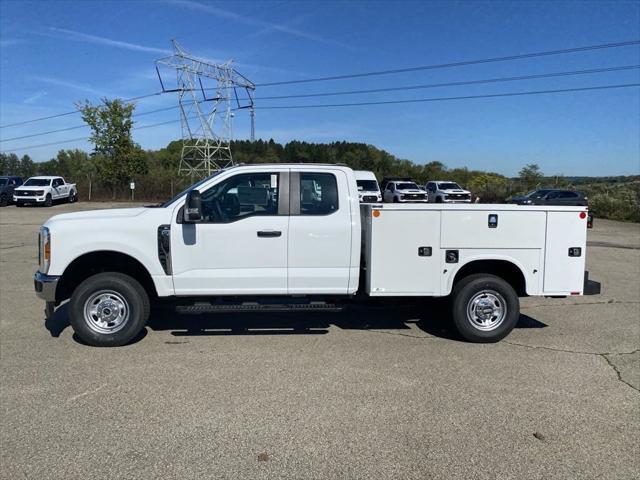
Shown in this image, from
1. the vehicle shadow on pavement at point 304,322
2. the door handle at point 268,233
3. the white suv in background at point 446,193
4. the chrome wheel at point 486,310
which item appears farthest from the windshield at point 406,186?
the door handle at point 268,233

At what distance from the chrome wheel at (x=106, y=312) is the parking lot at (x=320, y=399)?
28 centimetres

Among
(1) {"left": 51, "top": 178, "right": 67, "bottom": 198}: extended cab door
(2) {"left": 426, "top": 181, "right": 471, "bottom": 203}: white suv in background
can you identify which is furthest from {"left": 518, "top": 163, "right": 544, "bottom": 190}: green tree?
(1) {"left": 51, "top": 178, "right": 67, "bottom": 198}: extended cab door

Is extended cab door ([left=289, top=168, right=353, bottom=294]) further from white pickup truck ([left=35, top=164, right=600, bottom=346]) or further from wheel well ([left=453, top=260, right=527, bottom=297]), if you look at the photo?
wheel well ([left=453, top=260, right=527, bottom=297])

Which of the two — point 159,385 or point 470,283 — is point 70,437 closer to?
point 159,385

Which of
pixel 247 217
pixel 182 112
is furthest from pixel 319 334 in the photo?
pixel 182 112

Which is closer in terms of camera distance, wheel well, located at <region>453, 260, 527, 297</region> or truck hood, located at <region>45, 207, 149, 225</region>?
truck hood, located at <region>45, 207, 149, 225</region>

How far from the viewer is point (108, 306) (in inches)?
234

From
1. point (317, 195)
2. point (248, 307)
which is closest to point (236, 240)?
point (248, 307)

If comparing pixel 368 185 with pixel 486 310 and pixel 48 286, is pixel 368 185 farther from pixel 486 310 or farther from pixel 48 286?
pixel 48 286

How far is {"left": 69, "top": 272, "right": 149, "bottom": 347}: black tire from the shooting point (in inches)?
231

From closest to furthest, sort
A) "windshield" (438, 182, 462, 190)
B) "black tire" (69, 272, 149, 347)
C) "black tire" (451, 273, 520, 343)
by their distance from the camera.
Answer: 1. "black tire" (69, 272, 149, 347)
2. "black tire" (451, 273, 520, 343)
3. "windshield" (438, 182, 462, 190)

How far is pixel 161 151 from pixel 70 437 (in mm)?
106272

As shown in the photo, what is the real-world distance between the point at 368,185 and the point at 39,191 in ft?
72.2

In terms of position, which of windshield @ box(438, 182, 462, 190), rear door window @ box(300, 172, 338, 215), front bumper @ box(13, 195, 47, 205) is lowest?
front bumper @ box(13, 195, 47, 205)
